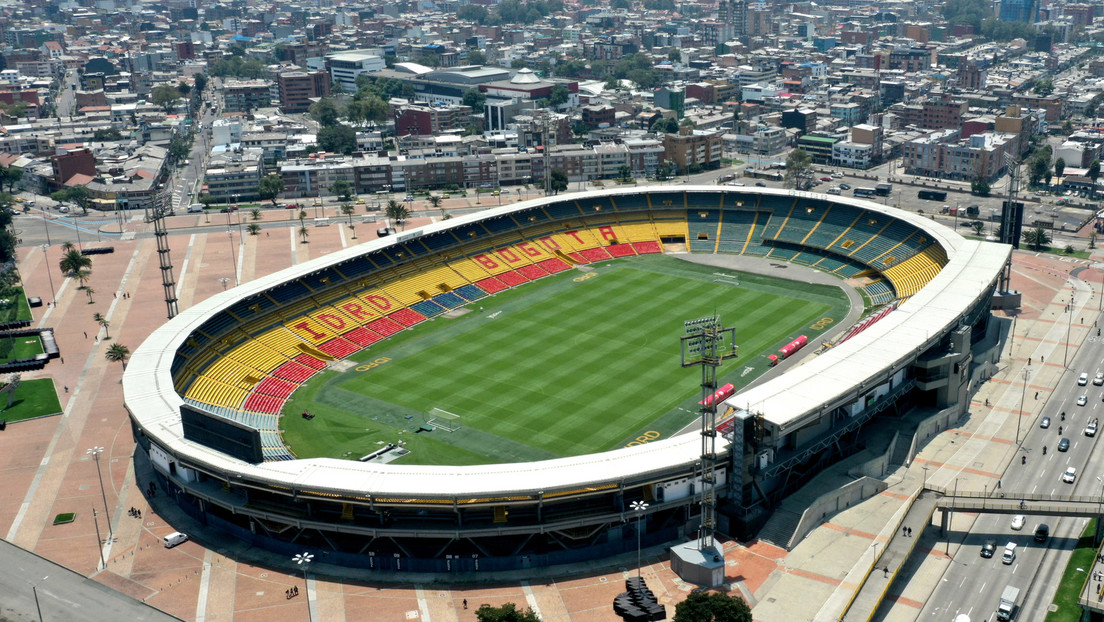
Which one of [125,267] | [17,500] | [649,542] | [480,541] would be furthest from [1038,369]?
[125,267]

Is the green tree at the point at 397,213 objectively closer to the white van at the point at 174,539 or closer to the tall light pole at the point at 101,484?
the tall light pole at the point at 101,484

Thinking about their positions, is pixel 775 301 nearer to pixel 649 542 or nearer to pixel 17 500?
pixel 649 542

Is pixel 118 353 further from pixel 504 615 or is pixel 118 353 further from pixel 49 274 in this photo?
pixel 504 615

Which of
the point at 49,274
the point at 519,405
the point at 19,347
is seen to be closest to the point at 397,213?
the point at 49,274

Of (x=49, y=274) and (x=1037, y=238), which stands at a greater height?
(x=1037, y=238)

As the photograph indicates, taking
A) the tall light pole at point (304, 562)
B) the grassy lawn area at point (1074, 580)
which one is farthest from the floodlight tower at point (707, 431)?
the tall light pole at point (304, 562)
